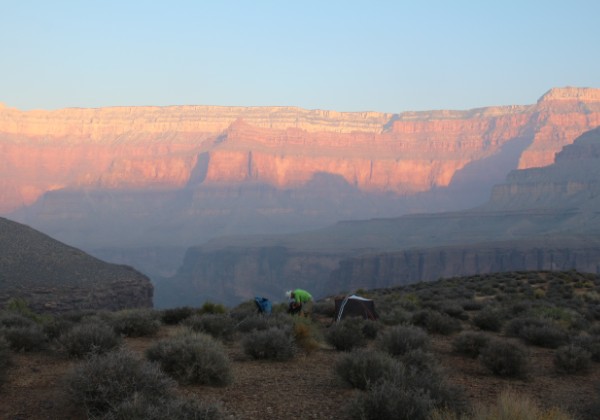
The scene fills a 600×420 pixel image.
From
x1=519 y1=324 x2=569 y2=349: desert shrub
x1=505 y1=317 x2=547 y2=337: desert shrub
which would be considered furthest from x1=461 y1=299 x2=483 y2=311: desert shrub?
x1=519 y1=324 x2=569 y2=349: desert shrub

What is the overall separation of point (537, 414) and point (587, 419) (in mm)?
2244

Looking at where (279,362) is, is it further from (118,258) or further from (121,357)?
(118,258)

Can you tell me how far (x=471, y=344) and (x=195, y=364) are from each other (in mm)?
6129

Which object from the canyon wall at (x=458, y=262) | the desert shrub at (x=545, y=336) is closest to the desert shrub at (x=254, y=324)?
the desert shrub at (x=545, y=336)

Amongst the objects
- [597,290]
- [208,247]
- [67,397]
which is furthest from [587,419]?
[208,247]

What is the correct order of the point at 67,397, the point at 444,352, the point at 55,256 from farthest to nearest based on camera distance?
the point at 55,256 < the point at 444,352 < the point at 67,397

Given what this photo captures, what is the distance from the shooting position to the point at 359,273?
122 meters

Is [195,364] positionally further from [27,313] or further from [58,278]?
[58,278]

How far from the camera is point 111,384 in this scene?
8.62m

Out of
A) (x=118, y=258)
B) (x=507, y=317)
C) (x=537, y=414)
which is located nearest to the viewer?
(x=537, y=414)

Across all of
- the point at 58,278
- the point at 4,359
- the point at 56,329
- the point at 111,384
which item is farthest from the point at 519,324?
the point at 58,278

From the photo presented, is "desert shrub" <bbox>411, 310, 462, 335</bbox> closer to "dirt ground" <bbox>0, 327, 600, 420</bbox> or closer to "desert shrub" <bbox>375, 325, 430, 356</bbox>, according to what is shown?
"dirt ground" <bbox>0, 327, 600, 420</bbox>

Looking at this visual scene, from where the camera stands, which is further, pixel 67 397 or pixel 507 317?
pixel 507 317

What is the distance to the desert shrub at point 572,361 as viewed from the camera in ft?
42.3
